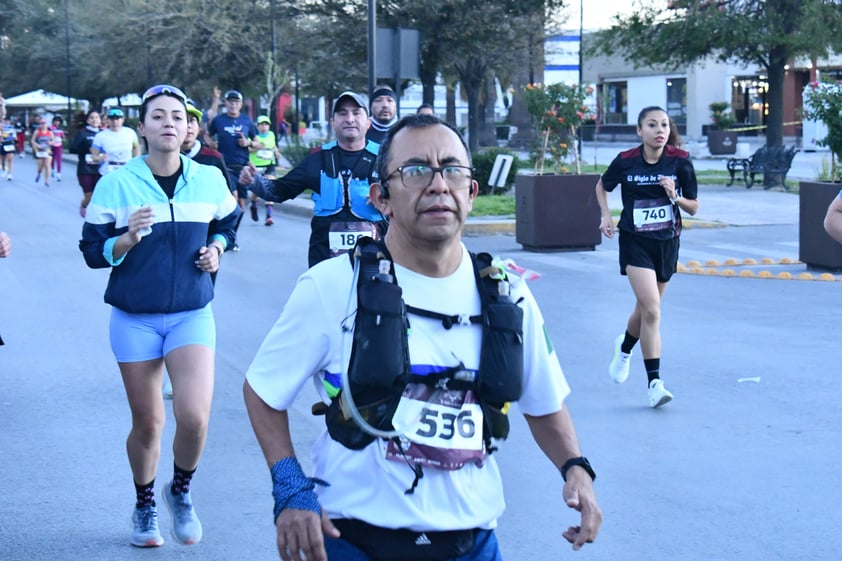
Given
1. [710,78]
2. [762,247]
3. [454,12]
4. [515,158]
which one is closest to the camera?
[762,247]

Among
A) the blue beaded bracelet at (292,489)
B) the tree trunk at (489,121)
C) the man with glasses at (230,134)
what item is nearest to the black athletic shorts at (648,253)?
the blue beaded bracelet at (292,489)

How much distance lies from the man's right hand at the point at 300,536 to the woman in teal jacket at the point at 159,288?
2498mm

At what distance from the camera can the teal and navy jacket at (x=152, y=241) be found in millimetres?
5371

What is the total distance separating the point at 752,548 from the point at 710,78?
209ft

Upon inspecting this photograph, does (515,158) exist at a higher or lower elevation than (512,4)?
lower

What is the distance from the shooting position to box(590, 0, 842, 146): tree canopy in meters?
27.9

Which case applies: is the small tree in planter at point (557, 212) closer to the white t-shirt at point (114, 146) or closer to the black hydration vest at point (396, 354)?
the white t-shirt at point (114, 146)

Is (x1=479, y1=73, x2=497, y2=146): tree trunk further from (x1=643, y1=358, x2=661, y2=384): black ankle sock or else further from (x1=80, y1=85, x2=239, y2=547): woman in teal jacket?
(x1=80, y1=85, x2=239, y2=547): woman in teal jacket

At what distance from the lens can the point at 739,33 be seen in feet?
92.6

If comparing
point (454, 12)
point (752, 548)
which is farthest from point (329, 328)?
point (454, 12)

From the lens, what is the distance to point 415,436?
116 inches

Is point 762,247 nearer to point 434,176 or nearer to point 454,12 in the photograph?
point 434,176

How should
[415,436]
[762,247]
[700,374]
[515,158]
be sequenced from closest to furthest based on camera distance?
1. [415,436]
2. [700,374]
3. [762,247]
4. [515,158]

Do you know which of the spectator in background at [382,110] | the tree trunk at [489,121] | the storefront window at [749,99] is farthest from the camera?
the storefront window at [749,99]
